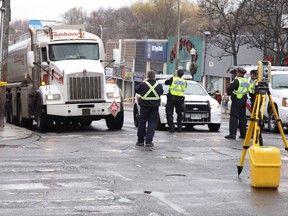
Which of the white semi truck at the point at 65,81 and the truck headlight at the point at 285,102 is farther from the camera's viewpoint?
the truck headlight at the point at 285,102

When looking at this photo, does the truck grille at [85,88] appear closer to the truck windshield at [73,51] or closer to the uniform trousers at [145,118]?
the truck windshield at [73,51]

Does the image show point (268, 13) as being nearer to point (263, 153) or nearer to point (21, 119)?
point (21, 119)

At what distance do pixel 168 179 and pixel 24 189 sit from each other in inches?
88.9

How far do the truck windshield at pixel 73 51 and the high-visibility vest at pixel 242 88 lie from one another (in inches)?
245

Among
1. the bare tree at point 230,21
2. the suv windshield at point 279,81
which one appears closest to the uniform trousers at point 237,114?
the suv windshield at point 279,81

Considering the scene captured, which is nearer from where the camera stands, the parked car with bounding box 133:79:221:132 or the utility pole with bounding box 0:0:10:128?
the parked car with bounding box 133:79:221:132

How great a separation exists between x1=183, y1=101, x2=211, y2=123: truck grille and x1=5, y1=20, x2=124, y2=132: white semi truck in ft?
6.72

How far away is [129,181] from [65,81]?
36.1 feet

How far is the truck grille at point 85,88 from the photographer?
21.8m

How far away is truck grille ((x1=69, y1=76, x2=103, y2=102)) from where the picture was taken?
21828mm

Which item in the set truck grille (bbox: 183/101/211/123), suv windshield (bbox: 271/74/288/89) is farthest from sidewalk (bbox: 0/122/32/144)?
suv windshield (bbox: 271/74/288/89)

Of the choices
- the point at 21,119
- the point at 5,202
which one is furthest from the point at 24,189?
the point at 21,119

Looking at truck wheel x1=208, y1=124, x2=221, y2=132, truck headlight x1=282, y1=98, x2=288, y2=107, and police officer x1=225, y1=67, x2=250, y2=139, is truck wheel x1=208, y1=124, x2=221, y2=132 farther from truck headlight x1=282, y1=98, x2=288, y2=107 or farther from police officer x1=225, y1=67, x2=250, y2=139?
police officer x1=225, y1=67, x2=250, y2=139

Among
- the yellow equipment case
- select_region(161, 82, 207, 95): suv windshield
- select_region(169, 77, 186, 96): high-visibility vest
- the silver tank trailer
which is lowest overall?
the yellow equipment case
